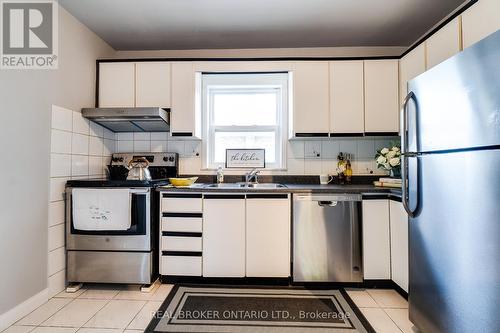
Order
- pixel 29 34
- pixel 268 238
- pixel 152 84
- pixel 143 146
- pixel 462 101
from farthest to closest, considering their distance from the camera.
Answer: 1. pixel 143 146
2. pixel 152 84
3. pixel 268 238
4. pixel 29 34
5. pixel 462 101

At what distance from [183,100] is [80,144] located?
1015 mm

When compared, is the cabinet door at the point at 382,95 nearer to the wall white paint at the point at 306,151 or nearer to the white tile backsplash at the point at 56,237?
the wall white paint at the point at 306,151

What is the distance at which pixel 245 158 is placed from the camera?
273 centimetres

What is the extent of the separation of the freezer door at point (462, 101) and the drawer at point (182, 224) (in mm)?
1668

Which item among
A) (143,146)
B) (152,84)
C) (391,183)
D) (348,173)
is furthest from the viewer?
(143,146)

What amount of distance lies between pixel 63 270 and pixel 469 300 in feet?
8.83

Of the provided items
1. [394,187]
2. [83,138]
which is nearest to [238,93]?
[83,138]

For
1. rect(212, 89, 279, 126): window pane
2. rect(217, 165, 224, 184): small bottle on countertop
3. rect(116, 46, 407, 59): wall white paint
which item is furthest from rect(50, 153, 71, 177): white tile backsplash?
rect(116, 46, 407, 59): wall white paint

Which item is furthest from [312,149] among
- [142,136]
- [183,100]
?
[142,136]

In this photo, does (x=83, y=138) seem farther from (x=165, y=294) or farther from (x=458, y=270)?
(x=458, y=270)

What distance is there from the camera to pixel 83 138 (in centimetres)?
231

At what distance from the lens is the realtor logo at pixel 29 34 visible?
67.4 inches

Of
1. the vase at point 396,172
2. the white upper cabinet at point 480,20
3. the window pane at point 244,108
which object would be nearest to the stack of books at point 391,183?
the vase at point 396,172

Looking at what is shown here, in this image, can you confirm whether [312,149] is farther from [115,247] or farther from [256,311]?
[115,247]
